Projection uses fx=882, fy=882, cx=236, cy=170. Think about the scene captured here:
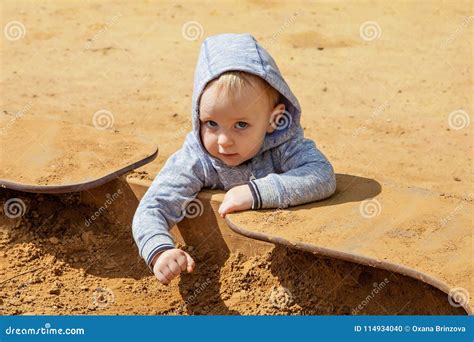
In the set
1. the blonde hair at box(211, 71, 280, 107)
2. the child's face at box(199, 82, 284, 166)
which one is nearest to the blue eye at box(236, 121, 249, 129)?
the child's face at box(199, 82, 284, 166)

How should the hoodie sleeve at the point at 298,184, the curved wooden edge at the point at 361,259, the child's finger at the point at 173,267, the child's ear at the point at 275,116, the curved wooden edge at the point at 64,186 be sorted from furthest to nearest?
1. the curved wooden edge at the point at 64,186
2. the child's ear at the point at 275,116
3. the hoodie sleeve at the point at 298,184
4. the child's finger at the point at 173,267
5. the curved wooden edge at the point at 361,259

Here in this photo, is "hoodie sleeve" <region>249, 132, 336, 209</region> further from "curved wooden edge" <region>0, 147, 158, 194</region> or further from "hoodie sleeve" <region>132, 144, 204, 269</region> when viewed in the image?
"curved wooden edge" <region>0, 147, 158, 194</region>

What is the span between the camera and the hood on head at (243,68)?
3725 mm

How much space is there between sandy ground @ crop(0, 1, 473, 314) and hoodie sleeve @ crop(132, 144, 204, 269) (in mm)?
341

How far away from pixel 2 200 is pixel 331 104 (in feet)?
8.95

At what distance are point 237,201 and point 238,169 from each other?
0.25 meters

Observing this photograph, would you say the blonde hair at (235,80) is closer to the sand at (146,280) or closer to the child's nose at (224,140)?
the child's nose at (224,140)

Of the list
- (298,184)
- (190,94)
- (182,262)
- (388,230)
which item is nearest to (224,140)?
(298,184)

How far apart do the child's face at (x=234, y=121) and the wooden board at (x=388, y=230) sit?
11.4 inches

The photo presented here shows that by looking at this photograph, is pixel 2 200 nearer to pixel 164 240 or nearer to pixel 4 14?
pixel 164 240

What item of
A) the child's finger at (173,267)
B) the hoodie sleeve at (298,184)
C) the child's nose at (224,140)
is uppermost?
the child's nose at (224,140)

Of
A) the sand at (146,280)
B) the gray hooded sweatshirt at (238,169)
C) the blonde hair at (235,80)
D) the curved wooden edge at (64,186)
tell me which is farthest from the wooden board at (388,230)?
the curved wooden edge at (64,186)

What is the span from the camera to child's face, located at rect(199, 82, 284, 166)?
12.1 ft

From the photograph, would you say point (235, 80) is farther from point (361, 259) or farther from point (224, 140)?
point (361, 259)
